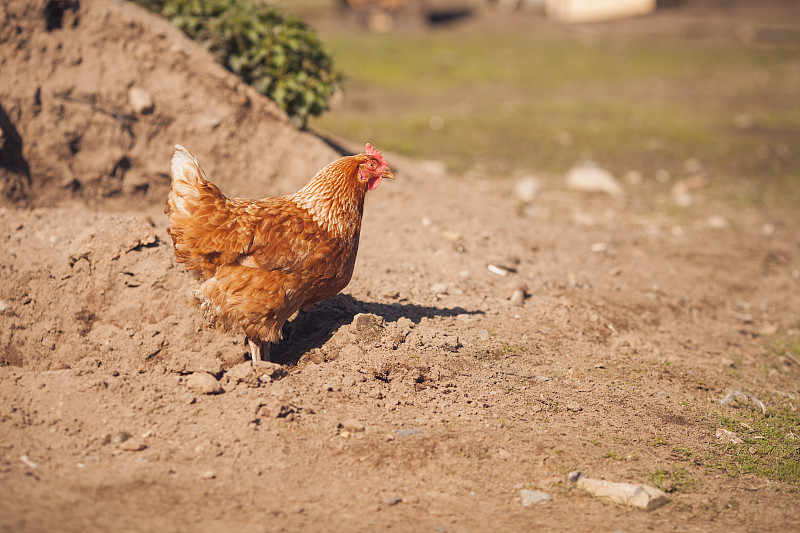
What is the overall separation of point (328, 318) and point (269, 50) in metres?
3.37

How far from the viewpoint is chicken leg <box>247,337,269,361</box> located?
4297 mm

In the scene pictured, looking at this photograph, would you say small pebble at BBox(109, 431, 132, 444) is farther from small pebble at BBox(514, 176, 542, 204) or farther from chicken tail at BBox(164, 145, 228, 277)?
small pebble at BBox(514, 176, 542, 204)

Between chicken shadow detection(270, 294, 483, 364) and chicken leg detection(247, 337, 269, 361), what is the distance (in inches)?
7.8

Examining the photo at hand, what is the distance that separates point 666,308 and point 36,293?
5.10m

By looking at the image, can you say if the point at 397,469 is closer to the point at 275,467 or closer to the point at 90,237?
the point at 275,467

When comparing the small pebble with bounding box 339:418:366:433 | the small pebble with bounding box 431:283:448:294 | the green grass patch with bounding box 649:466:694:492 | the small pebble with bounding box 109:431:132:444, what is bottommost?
the green grass patch with bounding box 649:466:694:492

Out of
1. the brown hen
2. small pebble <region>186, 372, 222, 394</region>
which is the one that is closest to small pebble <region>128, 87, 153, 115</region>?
the brown hen

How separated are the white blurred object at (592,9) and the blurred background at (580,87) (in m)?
0.04

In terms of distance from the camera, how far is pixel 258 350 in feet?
14.1

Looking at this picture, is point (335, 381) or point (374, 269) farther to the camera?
point (374, 269)

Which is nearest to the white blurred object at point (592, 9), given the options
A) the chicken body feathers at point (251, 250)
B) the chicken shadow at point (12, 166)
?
the chicken shadow at point (12, 166)

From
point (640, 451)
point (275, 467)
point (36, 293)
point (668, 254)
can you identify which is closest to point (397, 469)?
point (275, 467)

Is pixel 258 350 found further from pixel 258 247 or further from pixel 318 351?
pixel 258 247

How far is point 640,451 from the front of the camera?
13.2ft
